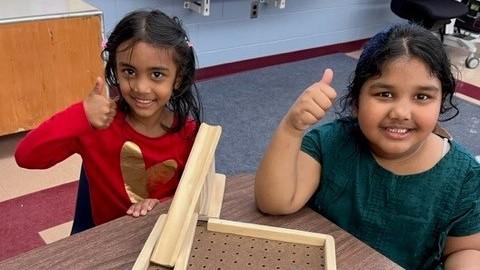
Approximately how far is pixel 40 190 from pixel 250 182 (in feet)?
4.87

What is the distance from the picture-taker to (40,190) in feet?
7.34

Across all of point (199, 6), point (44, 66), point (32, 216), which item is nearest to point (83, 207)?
point (32, 216)

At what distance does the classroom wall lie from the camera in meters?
3.36

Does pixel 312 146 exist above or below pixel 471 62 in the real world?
above

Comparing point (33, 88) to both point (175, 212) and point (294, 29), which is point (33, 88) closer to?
point (175, 212)

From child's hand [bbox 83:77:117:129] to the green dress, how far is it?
1.34 ft

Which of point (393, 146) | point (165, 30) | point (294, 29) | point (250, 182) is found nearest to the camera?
point (393, 146)

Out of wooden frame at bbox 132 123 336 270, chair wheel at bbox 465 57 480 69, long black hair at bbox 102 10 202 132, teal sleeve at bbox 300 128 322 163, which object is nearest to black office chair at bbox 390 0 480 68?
chair wheel at bbox 465 57 480 69

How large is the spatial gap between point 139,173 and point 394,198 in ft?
1.86

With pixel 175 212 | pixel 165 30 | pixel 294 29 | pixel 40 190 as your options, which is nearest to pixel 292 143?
pixel 175 212

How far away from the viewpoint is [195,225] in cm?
83

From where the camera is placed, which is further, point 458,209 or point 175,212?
point 458,209

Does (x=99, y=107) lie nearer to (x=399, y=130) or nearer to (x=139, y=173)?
(x=139, y=173)

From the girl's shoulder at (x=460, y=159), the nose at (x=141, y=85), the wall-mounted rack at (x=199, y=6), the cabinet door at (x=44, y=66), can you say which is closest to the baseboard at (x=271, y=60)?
the wall-mounted rack at (x=199, y=6)
